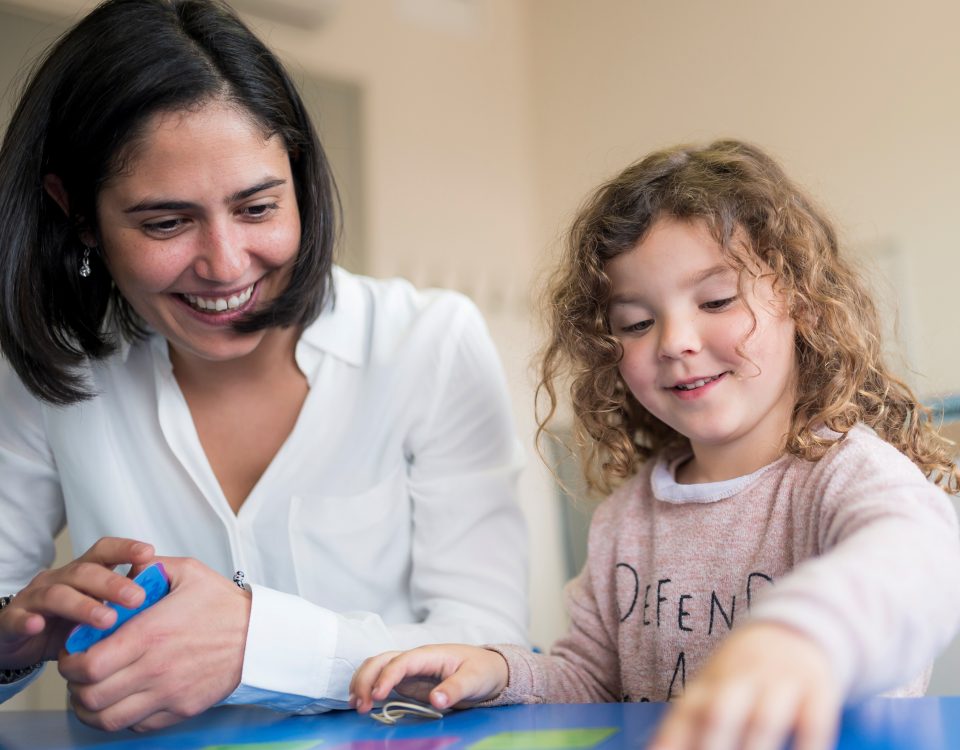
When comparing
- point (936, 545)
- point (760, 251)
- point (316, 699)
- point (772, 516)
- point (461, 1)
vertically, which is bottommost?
point (316, 699)

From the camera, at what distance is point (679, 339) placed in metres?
1.04

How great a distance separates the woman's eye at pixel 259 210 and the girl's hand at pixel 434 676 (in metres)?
0.56

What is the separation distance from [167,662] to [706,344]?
24.9 inches

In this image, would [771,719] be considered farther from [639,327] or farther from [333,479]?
[333,479]

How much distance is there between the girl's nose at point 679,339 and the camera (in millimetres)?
1044

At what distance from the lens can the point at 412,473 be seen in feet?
4.63

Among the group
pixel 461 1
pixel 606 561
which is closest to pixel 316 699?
pixel 606 561

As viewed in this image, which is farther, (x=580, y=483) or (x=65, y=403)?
(x=580, y=483)

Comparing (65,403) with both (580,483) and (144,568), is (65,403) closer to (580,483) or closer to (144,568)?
(144,568)

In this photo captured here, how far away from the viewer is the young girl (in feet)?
3.28

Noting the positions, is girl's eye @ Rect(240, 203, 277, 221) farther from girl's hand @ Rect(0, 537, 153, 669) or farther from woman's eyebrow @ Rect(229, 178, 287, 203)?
girl's hand @ Rect(0, 537, 153, 669)

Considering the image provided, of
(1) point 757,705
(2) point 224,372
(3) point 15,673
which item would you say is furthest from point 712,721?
(2) point 224,372

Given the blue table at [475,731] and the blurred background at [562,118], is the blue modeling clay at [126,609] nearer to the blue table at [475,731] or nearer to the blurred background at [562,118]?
the blue table at [475,731]

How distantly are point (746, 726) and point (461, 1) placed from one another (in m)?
3.68
